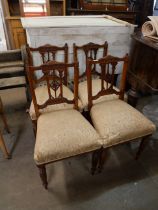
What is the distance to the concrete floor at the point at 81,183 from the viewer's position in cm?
121

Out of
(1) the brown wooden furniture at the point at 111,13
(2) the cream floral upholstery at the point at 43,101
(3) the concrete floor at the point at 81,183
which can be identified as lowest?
(3) the concrete floor at the point at 81,183

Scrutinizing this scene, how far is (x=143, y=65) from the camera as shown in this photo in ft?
4.85

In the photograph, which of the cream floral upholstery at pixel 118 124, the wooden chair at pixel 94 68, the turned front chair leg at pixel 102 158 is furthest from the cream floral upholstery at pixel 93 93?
the turned front chair leg at pixel 102 158

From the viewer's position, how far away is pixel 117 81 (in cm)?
239

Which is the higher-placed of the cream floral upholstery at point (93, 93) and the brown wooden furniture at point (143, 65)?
the brown wooden furniture at point (143, 65)

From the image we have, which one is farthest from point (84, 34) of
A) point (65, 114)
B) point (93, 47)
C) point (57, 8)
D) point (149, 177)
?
point (57, 8)

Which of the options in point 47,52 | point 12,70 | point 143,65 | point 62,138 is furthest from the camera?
point 12,70

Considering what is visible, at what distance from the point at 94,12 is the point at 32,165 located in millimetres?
2598

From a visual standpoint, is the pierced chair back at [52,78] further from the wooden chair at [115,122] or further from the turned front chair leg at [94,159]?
the turned front chair leg at [94,159]

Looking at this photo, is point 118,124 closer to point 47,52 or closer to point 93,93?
point 93,93

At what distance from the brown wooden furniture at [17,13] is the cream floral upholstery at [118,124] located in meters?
2.11

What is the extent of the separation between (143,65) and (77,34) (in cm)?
68

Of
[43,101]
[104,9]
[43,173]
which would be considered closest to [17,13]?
[104,9]

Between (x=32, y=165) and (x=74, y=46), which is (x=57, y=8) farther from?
(x=32, y=165)
